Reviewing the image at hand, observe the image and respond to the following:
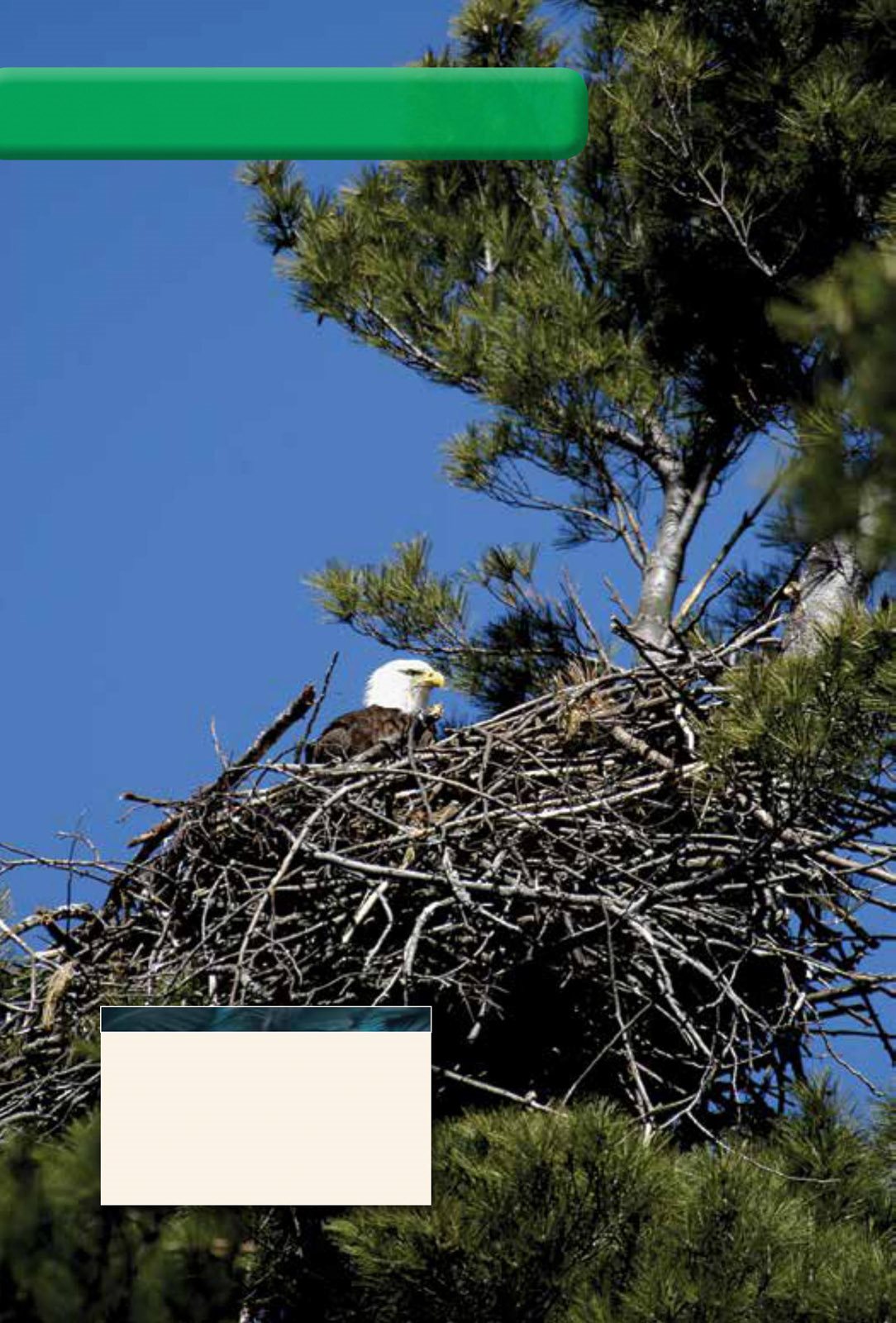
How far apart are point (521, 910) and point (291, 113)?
3.37 meters

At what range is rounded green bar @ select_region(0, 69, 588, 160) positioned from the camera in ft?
4.54

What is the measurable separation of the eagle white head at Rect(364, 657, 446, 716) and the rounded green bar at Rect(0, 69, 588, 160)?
15.6 ft

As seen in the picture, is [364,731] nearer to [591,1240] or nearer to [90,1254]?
[591,1240]

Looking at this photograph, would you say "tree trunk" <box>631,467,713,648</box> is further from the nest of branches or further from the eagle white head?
the nest of branches

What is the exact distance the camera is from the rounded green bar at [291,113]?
1.38m

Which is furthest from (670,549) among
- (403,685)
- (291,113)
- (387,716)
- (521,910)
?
(291,113)

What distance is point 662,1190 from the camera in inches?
137

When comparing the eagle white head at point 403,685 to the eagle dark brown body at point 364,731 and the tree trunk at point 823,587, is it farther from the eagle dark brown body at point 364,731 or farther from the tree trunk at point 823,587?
the tree trunk at point 823,587

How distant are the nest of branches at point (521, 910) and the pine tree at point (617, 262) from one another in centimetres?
147

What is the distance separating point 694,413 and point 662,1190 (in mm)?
3930

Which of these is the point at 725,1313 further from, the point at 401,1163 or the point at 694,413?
the point at 694,413

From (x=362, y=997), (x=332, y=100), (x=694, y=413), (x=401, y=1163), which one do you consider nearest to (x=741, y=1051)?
(x=362, y=997)

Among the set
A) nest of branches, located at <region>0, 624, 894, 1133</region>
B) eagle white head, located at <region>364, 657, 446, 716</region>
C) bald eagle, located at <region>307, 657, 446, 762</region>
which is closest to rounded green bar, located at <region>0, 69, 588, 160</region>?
nest of branches, located at <region>0, 624, 894, 1133</region>

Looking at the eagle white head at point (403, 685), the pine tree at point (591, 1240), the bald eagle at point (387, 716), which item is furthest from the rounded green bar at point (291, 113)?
the eagle white head at point (403, 685)
